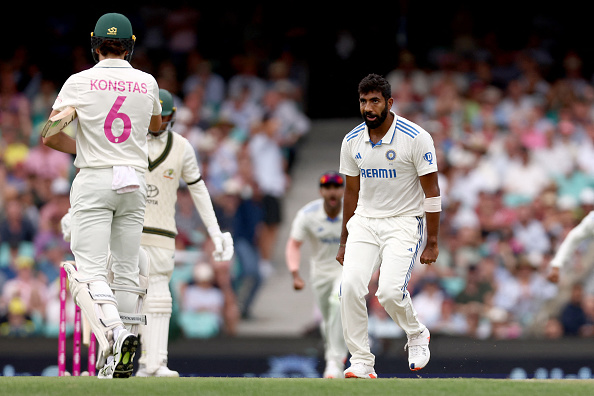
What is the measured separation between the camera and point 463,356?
11531 millimetres

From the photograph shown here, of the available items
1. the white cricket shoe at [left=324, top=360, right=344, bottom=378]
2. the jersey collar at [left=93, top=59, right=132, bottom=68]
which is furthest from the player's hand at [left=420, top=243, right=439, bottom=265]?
the white cricket shoe at [left=324, top=360, right=344, bottom=378]

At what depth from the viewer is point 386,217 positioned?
24.4ft

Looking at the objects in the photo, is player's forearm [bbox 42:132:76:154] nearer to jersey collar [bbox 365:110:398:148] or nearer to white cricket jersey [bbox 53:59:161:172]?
white cricket jersey [bbox 53:59:161:172]

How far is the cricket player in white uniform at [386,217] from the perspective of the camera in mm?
7281

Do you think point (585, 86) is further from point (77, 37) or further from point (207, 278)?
point (77, 37)

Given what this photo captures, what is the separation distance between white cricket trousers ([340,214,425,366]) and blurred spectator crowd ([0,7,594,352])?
14.2ft

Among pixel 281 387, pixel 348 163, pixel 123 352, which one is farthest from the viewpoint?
pixel 348 163

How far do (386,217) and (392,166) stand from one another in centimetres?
37

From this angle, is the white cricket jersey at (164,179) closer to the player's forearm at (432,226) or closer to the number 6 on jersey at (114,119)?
the number 6 on jersey at (114,119)

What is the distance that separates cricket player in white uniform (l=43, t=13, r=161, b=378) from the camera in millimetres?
6453

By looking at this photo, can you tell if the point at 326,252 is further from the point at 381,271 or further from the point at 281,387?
the point at 281,387

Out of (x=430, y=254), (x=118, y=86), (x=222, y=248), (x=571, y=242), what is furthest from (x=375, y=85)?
(x=571, y=242)

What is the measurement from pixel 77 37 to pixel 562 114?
26.1 feet

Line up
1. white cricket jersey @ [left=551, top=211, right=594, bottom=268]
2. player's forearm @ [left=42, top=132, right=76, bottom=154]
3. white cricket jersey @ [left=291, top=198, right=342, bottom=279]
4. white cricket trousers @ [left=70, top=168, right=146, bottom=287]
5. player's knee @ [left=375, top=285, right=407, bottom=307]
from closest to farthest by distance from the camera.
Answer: white cricket trousers @ [left=70, top=168, right=146, bottom=287], player's forearm @ [left=42, top=132, right=76, bottom=154], player's knee @ [left=375, top=285, right=407, bottom=307], white cricket jersey @ [left=551, top=211, right=594, bottom=268], white cricket jersey @ [left=291, top=198, right=342, bottom=279]
